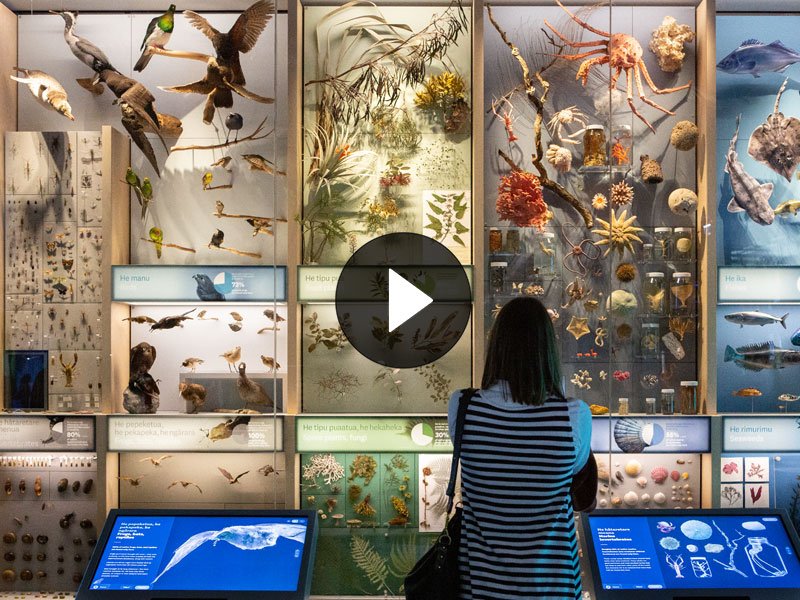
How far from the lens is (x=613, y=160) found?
3689mm

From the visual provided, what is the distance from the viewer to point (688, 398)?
3635mm

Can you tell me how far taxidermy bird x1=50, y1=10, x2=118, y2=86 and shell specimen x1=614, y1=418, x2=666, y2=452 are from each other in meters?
3.32

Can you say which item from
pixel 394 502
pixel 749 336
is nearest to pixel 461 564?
pixel 394 502

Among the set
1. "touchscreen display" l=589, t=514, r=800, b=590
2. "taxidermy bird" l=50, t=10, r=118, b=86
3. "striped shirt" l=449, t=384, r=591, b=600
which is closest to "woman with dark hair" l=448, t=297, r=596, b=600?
"striped shirt" l=449, t=384, r=591, b=600

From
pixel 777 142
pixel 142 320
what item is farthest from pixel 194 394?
pixel 777 142

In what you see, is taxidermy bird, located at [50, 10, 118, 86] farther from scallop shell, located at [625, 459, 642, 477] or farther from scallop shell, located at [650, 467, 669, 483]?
scallop shell, located at [650, 467, 669, 483]

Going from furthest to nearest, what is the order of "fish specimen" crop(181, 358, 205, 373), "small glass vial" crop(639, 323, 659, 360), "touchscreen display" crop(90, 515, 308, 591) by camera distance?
"fish specimen" crop(181, 358, 205, 373) < "small glass vial" crop(639, 323, 659, 360) < "touchscreen display" crop(90, 515, 308, 591)

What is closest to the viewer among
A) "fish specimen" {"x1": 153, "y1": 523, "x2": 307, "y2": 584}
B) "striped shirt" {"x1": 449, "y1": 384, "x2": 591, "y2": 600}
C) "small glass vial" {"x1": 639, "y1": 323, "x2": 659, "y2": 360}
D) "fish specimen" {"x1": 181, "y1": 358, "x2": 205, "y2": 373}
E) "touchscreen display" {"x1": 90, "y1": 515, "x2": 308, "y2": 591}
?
"striped shirt" {"x1": 449, "y1": 384, "x2": 591, "y2": 600}

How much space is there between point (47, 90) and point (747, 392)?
13.4 ft

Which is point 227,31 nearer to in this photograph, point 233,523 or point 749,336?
point 233,523

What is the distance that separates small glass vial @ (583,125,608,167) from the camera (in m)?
3.67

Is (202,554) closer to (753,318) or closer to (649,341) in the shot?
(649,341)

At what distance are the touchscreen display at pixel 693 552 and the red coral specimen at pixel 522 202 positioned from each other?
1536mm

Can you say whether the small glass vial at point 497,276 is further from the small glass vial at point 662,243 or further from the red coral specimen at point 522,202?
the small glass vial at point 662,243
